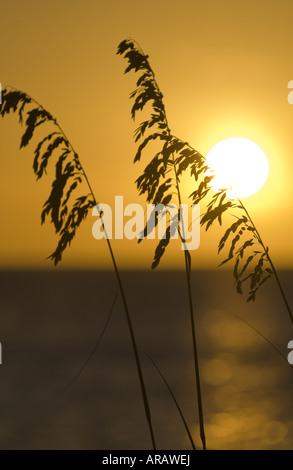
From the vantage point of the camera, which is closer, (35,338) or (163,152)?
(163,152)

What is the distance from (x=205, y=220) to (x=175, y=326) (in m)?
53.4

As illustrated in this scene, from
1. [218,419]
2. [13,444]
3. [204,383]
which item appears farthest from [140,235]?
[204,383]

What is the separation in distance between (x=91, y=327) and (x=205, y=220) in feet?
→ 175

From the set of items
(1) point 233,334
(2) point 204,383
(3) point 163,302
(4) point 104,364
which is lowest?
(2) point 204,383

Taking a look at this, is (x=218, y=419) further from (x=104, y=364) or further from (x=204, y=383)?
(x=104, y=364)

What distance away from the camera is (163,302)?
83.4 meters

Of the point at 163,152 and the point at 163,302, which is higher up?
the point at 163,302

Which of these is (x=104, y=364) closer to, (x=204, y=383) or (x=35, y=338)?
(x=204, y=383)

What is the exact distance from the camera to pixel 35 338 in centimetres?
4769

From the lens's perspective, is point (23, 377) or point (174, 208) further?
point (23, 377)

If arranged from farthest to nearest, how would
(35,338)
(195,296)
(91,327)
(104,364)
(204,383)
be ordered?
(195,296), (91,327), (35,338), (104,364), (204,383)

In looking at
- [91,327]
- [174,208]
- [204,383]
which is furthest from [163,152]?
[91,327]

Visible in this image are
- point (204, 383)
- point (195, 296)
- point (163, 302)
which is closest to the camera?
point (204, 383)

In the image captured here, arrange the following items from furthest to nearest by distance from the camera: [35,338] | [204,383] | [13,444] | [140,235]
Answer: [35,338] < [204,383] < [13,444] < [140,235]
